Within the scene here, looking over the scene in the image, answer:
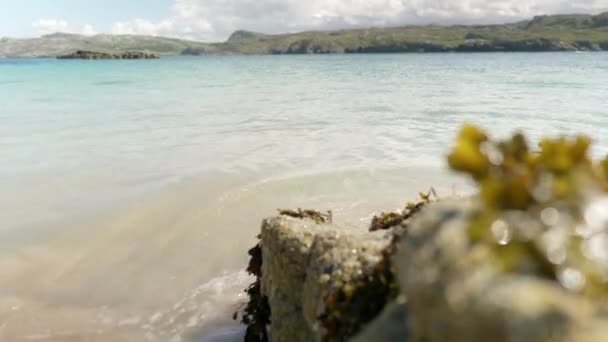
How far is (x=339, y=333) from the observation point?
325cm

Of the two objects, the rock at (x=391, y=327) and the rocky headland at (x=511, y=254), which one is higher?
the rocky headland at (x=511, y=254)

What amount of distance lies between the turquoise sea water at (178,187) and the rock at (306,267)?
1838 millimetres

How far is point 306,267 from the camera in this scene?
A: 166 inches

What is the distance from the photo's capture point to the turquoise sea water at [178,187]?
6599mm

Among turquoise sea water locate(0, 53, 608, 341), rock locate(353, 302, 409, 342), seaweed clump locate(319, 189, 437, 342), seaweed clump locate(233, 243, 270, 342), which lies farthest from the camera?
turquoise sea water locate(0, 53, 608, 341)

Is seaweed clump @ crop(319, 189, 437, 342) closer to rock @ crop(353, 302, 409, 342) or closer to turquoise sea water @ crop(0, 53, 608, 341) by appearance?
rock @ crop(353, 302, 409, 342)

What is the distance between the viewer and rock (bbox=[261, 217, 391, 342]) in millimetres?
3541

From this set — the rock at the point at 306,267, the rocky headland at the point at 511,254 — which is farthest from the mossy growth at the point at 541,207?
the rock at the point at 306,267

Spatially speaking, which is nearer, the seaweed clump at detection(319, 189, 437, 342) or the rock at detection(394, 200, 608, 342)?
the rock at detection(394, 200, 608, 342)

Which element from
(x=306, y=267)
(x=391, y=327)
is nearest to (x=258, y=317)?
(x=306, y=267)

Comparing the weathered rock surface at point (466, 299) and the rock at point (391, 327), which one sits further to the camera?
the rock at point (391, 327)

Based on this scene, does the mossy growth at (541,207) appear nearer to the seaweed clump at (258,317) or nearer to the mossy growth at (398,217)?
the mossy growth at (398,217)

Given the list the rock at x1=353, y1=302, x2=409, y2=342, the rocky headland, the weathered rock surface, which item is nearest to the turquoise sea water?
the rock at x1=353, y1=302, x2=409, y2=342

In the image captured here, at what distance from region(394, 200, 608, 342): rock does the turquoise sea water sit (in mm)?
4421
